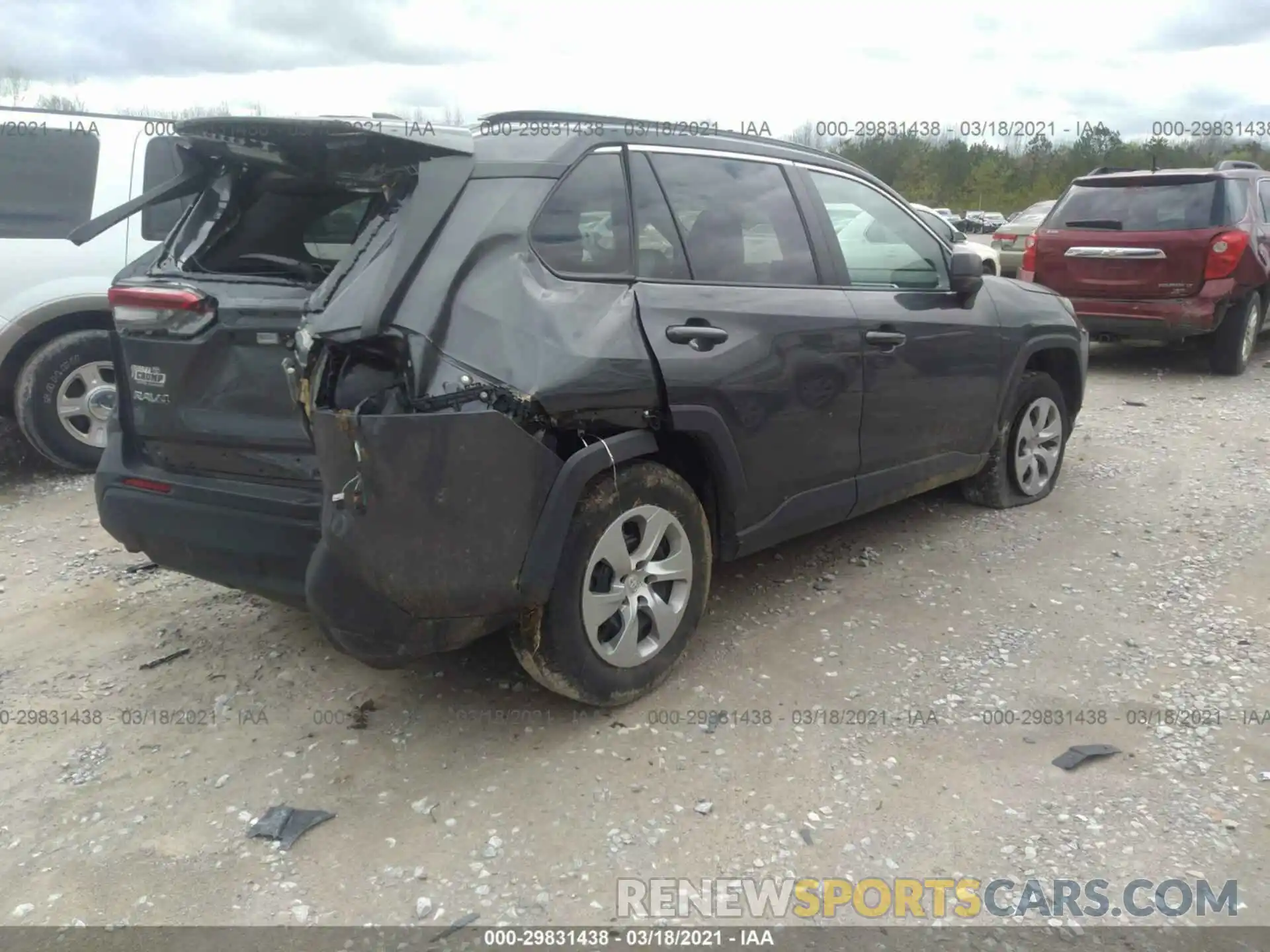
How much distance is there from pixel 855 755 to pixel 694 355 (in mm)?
1383

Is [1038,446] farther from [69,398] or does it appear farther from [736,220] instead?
[69,398]

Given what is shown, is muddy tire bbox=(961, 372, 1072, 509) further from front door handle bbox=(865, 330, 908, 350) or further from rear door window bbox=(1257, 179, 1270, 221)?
rear door window bbox=(1257, 179, 1270, 221)

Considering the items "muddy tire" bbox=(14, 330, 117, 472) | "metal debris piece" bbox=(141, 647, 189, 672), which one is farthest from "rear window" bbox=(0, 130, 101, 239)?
"metal debris piece" bbox=(141, 647, 189, 672)

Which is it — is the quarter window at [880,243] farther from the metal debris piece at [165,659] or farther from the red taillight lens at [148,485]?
the metal debris piece at [165,659]

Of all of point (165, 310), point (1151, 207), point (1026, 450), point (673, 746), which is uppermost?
point (1151, 207)

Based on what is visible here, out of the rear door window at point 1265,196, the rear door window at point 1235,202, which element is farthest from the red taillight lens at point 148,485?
the rear door window at point 1265,196

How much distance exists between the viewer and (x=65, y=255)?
5.71 meters

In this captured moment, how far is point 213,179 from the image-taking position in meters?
3.61

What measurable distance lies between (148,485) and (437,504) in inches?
51.2

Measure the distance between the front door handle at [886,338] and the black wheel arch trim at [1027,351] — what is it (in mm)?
999

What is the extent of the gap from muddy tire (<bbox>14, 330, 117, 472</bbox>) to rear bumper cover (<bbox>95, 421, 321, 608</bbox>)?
2.58 meters

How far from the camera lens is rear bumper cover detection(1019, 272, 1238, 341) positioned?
328 inches

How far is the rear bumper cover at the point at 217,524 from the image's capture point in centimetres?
310

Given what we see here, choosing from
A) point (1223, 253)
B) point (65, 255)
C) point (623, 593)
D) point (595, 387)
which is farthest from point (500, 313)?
point (1223, 253)
